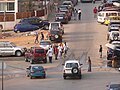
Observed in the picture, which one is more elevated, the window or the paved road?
the window

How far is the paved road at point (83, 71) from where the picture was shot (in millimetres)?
35750

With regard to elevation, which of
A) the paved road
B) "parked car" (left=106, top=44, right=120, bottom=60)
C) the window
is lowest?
the paved road

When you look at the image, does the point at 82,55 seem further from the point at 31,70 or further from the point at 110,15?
the point at 110,15

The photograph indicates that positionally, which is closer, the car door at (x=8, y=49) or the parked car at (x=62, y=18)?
the car door at (x=8, y=49)

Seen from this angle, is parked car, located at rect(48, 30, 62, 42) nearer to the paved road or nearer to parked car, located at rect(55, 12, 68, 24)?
the paved road

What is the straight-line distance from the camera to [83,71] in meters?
41.9

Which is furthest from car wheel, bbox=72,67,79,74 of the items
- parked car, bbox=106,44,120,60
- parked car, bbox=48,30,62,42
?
parked car, bbox=48,30,62,42

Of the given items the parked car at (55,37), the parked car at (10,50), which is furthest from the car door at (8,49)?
the parked car at (55,37)

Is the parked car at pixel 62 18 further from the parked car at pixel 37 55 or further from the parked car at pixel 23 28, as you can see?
the parked car at pixel 37 55

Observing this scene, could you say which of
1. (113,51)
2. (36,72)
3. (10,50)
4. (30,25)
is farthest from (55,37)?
(36,72)

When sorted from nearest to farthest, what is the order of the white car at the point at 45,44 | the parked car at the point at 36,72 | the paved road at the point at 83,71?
the paved road at the point at 83,71, the parked car at the point at 36,72, the white car at the point at 45,44

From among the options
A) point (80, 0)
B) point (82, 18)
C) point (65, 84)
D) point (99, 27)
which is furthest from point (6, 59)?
point (80, 0)

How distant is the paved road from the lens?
3575 cm

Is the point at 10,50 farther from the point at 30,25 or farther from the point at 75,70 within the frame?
the point at 30,25
